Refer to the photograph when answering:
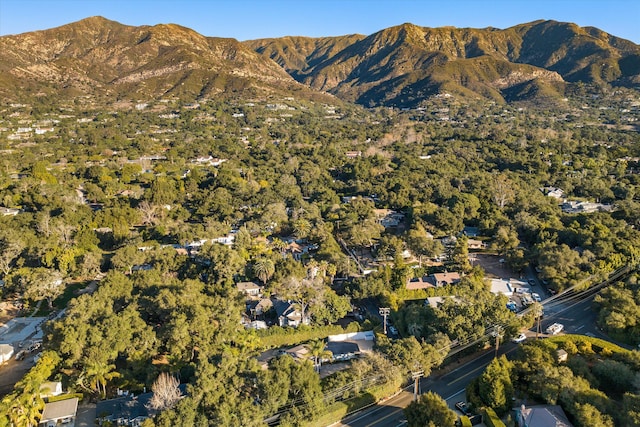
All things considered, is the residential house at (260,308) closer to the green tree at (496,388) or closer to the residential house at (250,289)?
the residential house at (250,289)

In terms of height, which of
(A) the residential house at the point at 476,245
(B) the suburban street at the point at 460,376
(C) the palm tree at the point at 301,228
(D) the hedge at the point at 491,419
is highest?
(C) the palm tree at the point at 301,228

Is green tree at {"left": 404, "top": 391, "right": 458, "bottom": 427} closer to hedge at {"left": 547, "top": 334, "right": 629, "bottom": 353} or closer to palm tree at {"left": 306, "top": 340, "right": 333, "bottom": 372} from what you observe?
palm tree at {"left": 306, "top": 340, "right": 333, "bottom": 372}

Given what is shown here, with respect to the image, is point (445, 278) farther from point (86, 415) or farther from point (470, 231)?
point (86, 415)

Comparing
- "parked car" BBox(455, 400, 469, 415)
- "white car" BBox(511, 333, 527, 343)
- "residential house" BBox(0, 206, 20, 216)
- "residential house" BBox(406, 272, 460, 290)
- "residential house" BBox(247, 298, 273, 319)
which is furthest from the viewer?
"residential house" BBox(0, 206, 20, 216)

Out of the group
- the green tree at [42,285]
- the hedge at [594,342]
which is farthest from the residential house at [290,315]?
the green tree at [42,285]

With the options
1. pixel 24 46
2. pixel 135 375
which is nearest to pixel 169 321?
pixel 135 375

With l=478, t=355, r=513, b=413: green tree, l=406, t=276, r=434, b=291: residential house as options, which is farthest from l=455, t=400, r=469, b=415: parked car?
l=406, t=276, r=434, b=291: residential house
